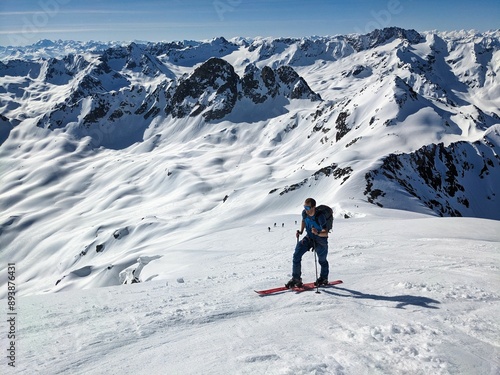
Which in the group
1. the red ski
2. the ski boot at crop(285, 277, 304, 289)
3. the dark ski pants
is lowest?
the red ski

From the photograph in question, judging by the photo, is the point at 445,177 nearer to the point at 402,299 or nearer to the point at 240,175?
the point at 240,175

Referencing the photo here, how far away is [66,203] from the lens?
129m

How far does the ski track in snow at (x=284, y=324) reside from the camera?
5.64 metres

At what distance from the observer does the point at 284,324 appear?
7.04m

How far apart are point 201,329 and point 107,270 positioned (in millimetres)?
29809

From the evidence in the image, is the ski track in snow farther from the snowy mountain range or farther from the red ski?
the red ski

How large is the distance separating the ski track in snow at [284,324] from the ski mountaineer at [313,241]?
20.8 inches

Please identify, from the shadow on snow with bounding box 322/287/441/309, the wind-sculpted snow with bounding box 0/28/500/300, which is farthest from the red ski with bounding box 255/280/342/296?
the wind-sculpted snow with bounding box 0/28/500/300

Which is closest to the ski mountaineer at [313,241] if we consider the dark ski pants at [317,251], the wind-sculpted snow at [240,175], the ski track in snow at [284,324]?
the dark ski pants at [317,251]

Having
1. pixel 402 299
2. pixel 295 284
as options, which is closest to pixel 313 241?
pixel 295 284

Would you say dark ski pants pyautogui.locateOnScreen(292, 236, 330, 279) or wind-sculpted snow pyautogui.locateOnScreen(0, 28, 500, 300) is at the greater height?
wind-sculpted snow pyautogui.locateOnScreen(0, 28, 500, 300)

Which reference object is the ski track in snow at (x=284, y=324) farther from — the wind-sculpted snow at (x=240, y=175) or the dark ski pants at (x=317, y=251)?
the wind-sculpted snow at (x=240, y=175)

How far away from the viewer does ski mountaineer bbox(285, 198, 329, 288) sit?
8945mm

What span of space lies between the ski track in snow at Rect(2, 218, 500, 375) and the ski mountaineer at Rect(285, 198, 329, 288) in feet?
1.73
